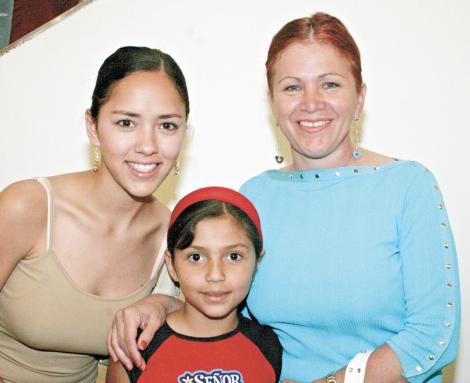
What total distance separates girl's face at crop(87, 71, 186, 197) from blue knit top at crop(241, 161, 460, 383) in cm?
34

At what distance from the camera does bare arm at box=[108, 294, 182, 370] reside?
149 cm

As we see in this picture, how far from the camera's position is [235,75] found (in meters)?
2.36

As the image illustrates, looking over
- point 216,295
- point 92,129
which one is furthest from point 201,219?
point 92,129

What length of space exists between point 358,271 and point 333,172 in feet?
0.94

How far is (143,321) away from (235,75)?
3.81 feet

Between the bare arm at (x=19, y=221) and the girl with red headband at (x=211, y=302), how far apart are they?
0.37 meters

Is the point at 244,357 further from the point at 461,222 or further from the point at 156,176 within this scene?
the point at 461,222

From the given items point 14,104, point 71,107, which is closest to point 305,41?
point 71,107

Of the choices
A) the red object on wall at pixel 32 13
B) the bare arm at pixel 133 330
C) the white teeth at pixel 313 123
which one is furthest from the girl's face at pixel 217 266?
the red object on wall at pixel 32 13

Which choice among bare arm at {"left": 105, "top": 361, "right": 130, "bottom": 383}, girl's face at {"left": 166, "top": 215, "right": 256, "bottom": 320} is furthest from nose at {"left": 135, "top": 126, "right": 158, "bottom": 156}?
bare arm at {"left": 105, "top": 361, "right": 130, "bottom": 383}

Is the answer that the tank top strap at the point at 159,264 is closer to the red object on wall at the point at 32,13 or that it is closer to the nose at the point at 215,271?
the nose at the point at 215,271

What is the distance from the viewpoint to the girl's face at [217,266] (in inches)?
59.7

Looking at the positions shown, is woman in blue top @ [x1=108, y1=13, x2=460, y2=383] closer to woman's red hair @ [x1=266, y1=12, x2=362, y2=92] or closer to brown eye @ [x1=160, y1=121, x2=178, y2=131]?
woman's red hair @ [x1=266, y1=12, x2=362, y2=92]

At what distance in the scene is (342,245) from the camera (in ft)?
5.06
